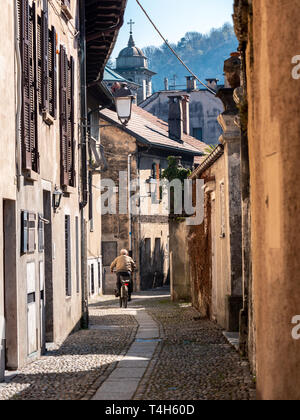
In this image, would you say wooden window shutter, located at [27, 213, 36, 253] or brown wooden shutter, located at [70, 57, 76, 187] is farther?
brown wooden shutter, located at [70, 57, 76, 187]

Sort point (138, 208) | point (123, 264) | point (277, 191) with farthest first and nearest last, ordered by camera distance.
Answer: point (138, 208)
point (123, 264)
point (277, 191)

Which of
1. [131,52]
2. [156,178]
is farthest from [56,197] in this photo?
[131,52]

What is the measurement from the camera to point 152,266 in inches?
1590

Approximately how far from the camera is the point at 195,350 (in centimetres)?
1317

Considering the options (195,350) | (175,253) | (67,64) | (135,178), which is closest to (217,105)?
(135,178)

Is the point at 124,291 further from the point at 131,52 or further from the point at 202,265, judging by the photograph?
the point at 131,52

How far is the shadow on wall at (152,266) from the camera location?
39.0 meters

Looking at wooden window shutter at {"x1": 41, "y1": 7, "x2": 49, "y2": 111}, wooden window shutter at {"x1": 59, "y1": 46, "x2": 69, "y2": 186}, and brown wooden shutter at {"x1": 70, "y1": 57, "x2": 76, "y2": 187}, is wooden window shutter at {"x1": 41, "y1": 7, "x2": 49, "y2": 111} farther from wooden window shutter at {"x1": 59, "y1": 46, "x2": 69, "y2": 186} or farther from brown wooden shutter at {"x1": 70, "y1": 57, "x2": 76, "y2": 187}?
brown wooden shutter at {"x1": 70, "y1": 57, "x2": 76, "y2": 187}

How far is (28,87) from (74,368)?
A: 12.4 feet

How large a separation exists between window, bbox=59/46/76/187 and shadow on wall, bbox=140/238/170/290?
21.7 metres

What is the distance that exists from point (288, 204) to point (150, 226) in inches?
1323

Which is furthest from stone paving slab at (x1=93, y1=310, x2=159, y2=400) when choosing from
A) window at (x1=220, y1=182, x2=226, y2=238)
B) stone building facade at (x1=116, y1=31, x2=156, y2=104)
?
stone building facade at (x1=116, y1=31, x2=156, y2=104)

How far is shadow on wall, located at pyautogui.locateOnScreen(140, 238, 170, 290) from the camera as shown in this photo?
39.0 metres
